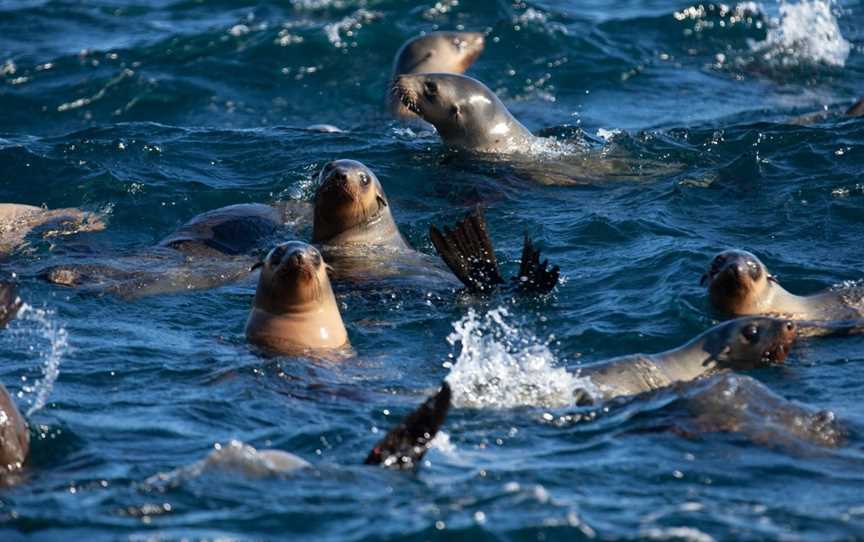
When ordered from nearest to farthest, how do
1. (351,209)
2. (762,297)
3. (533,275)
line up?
(762,297) → (533,275) → (351,209)

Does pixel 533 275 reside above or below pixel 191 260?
above

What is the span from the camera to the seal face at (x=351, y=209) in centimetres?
1025

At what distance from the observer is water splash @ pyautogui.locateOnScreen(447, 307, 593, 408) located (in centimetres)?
735

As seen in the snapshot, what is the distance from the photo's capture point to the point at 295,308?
845cm

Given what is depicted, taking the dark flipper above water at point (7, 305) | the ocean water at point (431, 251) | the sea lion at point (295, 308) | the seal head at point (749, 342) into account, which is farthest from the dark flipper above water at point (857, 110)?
the dark flipper above water at point (7, 305)

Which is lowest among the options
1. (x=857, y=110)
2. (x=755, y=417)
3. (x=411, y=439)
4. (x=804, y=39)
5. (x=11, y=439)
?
(x=804, y=39)

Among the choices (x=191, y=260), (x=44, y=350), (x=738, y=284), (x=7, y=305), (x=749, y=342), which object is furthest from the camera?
(x=191, y=260)

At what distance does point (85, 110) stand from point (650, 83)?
5.81m

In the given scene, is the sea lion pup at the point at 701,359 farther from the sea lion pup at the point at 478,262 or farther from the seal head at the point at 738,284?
the sea lion pup at the point at 478,262

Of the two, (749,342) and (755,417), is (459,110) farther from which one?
(755,417)

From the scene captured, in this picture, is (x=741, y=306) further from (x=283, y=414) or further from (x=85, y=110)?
(x=85, y=110)

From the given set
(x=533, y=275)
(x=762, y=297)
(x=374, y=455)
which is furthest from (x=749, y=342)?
(x=374, y=455)

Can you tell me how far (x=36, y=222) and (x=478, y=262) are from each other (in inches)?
135

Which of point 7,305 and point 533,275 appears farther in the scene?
point 533,275
